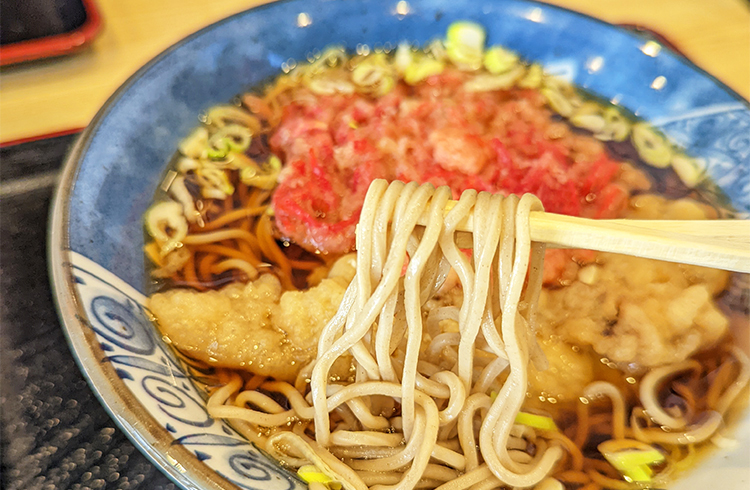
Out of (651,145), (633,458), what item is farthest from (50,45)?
(633,458)

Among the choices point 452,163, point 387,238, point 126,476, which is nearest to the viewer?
point 387,238

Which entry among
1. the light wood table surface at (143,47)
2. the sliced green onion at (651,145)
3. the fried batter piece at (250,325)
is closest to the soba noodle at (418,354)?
the fried batter piece at (250,325)

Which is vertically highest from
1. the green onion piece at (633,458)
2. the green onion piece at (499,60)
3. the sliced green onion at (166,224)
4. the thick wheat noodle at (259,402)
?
the green onion piece at (499,60)

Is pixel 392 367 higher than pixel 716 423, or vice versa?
pixel 392 367

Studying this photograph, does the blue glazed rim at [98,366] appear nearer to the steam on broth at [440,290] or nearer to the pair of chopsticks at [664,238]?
the steam on broth at [440,290]

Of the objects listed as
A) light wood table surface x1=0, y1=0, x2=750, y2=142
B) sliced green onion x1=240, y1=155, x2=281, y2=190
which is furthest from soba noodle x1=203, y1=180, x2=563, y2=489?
light wood table surface x1=0, y1=0, x2=750, y2=142

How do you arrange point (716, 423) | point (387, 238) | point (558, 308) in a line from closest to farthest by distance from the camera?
1. point (387, 238)
2. point (716, 423)
3. point (558, 308)

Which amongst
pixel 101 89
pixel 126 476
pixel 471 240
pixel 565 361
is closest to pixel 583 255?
pixel 565 361

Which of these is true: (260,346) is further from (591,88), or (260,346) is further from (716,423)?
(591,88)
